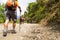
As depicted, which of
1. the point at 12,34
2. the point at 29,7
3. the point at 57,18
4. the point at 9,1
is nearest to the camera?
the point at 9,1

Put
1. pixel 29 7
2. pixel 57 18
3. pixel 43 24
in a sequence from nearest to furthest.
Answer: pixel 57 18, pixel 43 24, pixel 29 7

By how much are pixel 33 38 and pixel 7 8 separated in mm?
1501

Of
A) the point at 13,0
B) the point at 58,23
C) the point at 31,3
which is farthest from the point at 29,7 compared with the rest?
the point at 13,0

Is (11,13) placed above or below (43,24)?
above

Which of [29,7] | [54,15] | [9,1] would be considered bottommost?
[29,7]

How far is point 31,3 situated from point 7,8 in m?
22.7

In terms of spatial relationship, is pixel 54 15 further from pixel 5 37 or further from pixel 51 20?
pixel 5 37

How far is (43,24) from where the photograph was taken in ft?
41.8

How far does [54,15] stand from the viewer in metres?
11.4

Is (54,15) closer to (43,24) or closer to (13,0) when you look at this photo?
(43,24)

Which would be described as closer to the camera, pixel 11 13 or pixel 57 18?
pixel 11 13

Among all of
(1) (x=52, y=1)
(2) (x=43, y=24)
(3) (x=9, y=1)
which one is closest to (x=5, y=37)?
(3) (x=9, y=1)

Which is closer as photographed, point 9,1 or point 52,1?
point 9,1

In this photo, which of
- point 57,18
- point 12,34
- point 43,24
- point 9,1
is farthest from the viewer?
point 43,24
